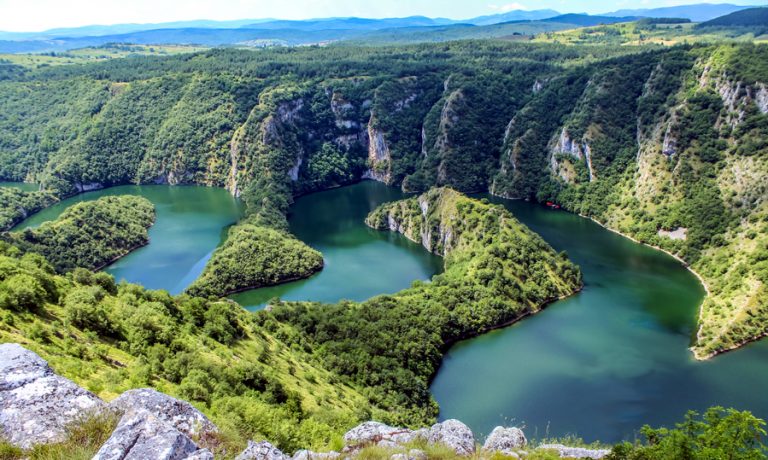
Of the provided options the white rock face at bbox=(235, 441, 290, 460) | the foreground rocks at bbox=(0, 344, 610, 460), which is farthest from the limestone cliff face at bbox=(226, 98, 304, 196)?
the white rock face at bbox=(235, 441, 290, 460)

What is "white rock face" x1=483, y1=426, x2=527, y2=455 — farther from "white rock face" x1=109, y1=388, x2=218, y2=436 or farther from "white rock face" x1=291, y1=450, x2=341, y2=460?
"white rock face" x1=109, y1=388, x2=218, y2=436

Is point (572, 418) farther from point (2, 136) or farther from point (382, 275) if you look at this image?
point (2, 136)

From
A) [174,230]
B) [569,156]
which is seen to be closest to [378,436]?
[174,230]

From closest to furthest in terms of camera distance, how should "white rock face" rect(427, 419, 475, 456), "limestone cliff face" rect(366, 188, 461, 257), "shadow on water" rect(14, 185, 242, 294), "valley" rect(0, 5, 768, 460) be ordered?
"white rock face" rect(427, 419, 475, 456)
"valley" rect(0, 5, 768, 460)
"shadow on water" rect(14, 185, 242, 294)
"limestone cliff face" rect(366, 188, 461, 257)

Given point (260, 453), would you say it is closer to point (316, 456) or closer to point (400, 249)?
point (316, 456)

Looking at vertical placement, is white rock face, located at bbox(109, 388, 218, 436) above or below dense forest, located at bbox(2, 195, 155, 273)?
above

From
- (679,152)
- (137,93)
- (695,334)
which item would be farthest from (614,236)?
(137,93)
